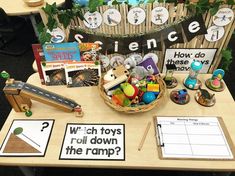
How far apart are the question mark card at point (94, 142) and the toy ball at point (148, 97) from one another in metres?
0.15

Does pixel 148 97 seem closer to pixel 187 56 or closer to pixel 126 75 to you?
pixel 126 75

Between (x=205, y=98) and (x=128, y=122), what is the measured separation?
1.21ft

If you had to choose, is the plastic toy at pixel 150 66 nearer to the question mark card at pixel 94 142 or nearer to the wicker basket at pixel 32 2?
the question mark card at pixel 94 142

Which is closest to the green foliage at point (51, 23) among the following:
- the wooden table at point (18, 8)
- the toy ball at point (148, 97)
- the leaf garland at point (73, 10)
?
the leaf garland at point (73, 10)

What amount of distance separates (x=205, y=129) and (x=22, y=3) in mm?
2202

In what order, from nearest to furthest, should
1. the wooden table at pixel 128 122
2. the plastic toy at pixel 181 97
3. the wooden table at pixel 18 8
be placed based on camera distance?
the wooden table at pixel 128 122
the plastic toy at pixel 181 97
the wooden table at pixel 18 8

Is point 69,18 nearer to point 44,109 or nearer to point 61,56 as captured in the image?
point 61,56

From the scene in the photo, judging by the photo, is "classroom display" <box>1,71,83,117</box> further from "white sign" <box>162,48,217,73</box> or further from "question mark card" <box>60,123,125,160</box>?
"white sign" <box>162,48,217,73</box>

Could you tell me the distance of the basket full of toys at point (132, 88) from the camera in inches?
34.6

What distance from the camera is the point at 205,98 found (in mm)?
937

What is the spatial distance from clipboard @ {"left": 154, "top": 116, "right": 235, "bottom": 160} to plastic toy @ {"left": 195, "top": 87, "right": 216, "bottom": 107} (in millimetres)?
76

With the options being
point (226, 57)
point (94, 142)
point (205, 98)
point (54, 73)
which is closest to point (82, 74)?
point (54, 73)

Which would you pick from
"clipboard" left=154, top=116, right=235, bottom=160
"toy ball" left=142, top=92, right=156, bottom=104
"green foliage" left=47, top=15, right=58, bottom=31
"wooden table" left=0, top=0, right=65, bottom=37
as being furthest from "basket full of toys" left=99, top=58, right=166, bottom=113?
"wooden table" left=0, top=0, right=65, bottom=37

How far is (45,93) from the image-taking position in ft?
3.04
